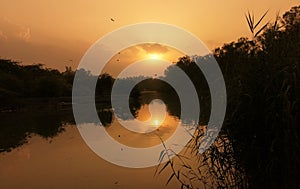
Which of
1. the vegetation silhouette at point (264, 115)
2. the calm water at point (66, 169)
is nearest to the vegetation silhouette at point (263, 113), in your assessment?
the vegetation silhouette at point (264, 115)

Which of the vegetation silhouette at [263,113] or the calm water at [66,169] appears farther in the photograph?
the calm water at [66,169]

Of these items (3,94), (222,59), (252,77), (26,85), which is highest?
(26,85)

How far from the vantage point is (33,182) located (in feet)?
24.3

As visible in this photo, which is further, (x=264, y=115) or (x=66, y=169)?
(x=66, y=169)

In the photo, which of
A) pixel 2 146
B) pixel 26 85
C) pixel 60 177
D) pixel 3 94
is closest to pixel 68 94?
pixel 26 85

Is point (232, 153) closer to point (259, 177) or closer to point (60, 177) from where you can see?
point (259, 177)

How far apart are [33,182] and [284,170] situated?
566 centimetres

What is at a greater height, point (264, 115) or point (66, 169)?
point (264, 115)

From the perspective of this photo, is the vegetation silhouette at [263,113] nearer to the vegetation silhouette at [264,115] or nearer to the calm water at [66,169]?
the vegetation silhouette at [264,115]

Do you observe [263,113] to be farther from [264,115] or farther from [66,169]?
[66,169]

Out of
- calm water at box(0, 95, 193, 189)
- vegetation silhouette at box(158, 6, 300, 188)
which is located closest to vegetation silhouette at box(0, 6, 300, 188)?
vegetation silhouette at box(158, 6, 300, 188)

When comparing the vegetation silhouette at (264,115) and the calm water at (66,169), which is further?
the calm water at (66,169)

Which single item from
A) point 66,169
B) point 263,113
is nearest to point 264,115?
point 263,113

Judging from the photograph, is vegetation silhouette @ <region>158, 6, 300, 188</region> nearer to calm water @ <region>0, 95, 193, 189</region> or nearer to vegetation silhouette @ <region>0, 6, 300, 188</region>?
vegetation silhouette @ <region>0, 6, 300, 188</region>
